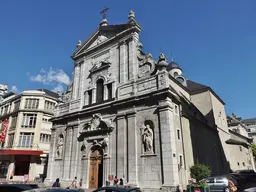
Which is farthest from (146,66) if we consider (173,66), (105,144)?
(173,66)

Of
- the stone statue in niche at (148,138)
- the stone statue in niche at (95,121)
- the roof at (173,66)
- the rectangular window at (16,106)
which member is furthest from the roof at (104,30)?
the roof at (173,66)

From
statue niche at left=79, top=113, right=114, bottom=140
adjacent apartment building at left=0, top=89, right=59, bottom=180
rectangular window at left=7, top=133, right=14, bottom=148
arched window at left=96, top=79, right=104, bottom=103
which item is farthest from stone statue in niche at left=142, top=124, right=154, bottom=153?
rectangular window at left=7, top=133, right=14, bottom=148

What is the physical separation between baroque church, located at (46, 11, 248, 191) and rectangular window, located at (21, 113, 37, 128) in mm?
10415

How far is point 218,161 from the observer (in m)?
22.3

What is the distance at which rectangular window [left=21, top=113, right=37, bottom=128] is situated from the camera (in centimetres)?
3000

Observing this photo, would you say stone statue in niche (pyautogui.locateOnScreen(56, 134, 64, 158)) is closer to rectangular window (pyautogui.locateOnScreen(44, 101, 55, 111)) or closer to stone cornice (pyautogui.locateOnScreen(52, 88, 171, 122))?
stone cornice (pyautogui.locateOnScreen(52, 88, 171, 122))

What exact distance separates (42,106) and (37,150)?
22.5 feet

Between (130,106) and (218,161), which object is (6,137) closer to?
(130,106)

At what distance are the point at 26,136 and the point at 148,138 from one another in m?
22.9

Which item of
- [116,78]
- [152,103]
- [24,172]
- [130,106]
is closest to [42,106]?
[24,172]

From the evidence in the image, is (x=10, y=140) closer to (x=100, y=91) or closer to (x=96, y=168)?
(x=100, y=91)

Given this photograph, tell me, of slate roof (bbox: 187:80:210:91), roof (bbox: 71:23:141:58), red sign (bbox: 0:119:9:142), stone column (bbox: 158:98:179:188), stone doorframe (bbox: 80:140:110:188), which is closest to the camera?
stone column (bbox: 158:98:179:188)

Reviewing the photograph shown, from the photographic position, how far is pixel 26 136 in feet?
96.6

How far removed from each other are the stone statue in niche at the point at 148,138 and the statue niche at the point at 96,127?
3.25 meters
